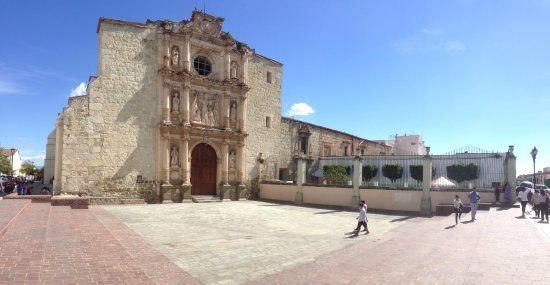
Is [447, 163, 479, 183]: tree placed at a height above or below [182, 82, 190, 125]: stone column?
below

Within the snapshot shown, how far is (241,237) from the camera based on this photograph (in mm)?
11008

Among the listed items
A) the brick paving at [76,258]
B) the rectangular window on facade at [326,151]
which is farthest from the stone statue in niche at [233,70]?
the brick paving at [76,258]

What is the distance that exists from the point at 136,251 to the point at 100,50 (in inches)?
599

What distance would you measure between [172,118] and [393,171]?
58.0 feet

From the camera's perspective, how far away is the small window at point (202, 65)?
23.6m

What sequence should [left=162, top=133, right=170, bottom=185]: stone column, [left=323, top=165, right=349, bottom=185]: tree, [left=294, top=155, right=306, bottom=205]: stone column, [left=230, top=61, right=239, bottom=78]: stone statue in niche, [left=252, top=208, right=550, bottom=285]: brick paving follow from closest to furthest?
[left=252, top=208, right=550, bottom=285]: brick paving < [left=162, top=133, right=170, bottom=185]: stone column < [left=294, top=155, right=306, bottom=205]: stone column < [left=230, top=61, right=239, bottom=78]: stone statue in niche < [left=323, top=165, right=349, bottom=185]: tree

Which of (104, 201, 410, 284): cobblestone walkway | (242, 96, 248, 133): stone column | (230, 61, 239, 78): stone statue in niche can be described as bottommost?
(104, 201, 410, 284): cobblestone walkway

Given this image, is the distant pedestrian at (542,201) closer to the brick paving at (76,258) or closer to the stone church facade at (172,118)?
the stone church facade at (172,118)

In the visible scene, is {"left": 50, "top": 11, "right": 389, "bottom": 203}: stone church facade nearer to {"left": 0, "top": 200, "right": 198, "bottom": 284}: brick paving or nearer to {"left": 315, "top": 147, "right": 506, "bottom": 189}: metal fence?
{"left": 315, "top": 147, "right": 506, "bottom": 189}: metal fence

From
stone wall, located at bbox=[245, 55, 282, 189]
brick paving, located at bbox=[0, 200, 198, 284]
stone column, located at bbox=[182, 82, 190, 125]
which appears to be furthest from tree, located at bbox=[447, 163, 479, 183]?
brick paving, located at bbox=[0, 200, 198, 284]

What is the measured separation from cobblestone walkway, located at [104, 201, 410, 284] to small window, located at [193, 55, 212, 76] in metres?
9.93

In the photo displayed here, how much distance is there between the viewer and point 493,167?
1009 inches

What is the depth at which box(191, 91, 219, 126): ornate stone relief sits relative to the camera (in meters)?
23.1

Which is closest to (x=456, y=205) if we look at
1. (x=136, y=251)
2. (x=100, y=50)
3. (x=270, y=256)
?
(x=270, y=256)
